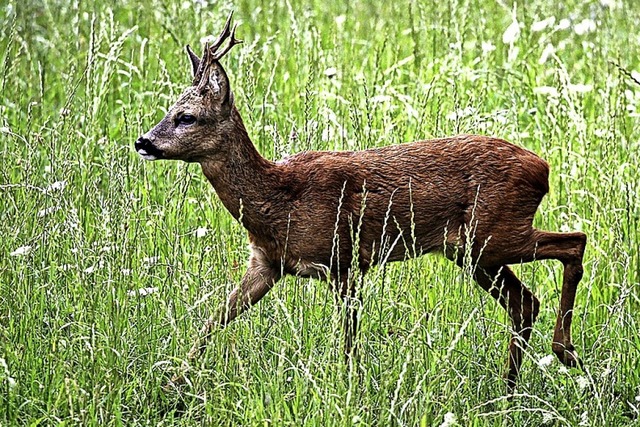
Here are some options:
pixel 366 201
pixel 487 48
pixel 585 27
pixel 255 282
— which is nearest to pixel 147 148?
pixel 255 282

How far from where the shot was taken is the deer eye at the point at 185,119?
4656mm

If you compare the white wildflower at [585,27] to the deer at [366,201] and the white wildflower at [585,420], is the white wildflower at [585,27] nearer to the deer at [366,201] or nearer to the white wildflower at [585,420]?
the deer at [366,201]

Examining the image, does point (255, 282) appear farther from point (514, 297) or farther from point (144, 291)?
point (514, 297)

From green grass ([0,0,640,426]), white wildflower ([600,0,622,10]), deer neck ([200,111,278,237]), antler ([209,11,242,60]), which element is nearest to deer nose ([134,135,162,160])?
green grass ([0,0,640,426])

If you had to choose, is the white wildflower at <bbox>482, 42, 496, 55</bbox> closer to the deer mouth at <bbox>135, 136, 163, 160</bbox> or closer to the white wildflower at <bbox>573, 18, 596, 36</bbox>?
the white wildflower at <bbox>573, 18, 596, 36</bbox>

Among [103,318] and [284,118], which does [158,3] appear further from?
[103,318]

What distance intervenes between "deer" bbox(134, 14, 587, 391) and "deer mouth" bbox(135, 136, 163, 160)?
0.56ft

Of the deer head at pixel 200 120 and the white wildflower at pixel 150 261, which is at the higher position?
the deer head at pixel 200 120

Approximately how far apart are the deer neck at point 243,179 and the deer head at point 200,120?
0.15 feet

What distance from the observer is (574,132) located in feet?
22.1

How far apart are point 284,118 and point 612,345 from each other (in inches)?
100

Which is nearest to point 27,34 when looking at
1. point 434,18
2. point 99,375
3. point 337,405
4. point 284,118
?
point 284,118

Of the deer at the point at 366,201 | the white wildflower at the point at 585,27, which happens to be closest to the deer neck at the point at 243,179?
the deer at the point at 366,201

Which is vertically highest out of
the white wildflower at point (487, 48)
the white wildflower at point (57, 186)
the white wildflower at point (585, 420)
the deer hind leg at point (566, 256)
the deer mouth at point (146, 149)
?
the deer mouth at point (146, 149)
